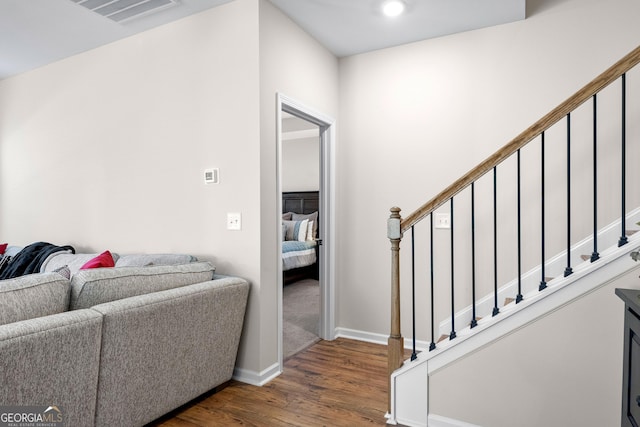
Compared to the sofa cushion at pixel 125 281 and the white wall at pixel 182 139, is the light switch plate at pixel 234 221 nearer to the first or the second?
the white wall at pixel 182 139

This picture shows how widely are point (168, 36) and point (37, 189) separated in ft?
7.66

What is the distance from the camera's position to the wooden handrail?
168 cm

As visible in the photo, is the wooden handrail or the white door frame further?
the white door frame

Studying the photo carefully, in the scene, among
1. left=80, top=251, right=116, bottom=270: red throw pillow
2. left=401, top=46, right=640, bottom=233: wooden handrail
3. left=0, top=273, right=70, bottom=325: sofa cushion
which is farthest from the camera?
left=80, top=251, right=116, bottom=270: red throw pillow

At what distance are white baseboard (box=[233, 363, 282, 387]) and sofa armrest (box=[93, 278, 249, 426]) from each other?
0.12 m

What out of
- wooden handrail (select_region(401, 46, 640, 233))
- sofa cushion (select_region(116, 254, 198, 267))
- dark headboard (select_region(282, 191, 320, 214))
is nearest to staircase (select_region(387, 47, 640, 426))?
wooden handrail (select_region(401, 46, 640, 233))

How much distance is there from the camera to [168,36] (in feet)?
9.86

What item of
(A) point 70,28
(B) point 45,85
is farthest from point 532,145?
(B) point 45,85

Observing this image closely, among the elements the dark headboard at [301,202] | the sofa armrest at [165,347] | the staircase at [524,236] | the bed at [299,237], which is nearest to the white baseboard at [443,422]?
the staircase at [524,236]

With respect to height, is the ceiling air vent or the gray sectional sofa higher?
the ceiling air vent

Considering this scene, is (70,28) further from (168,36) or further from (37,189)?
(37,189)

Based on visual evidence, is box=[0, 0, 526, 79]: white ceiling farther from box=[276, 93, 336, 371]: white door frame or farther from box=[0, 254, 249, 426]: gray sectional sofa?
box=[0, 254, 249, 426]: gray sectional sofa

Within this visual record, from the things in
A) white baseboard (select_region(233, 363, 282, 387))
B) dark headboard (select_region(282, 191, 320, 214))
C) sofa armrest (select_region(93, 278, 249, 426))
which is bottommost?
white baseboard (select_region(233, 363, 282, 387))

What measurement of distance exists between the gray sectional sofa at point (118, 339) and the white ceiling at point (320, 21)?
76.0 inches
